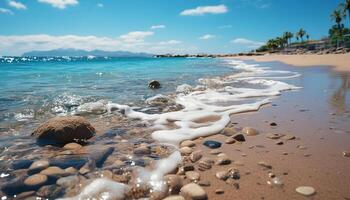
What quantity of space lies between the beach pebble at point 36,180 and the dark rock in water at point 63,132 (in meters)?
1.46

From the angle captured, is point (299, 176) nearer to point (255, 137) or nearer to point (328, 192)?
point (328, 192)

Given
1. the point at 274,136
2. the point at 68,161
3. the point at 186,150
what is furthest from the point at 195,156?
the point at 68,161

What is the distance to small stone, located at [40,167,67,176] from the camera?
128 inches

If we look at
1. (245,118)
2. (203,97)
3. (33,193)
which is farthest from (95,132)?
(203,97)

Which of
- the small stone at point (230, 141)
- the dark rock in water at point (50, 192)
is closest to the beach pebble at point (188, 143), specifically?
the small stone at point (230, 141)

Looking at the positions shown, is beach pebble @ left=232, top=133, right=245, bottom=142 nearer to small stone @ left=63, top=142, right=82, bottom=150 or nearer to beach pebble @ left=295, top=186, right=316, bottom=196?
beach pebble @ left=295, top=186, right=316, bottom=196

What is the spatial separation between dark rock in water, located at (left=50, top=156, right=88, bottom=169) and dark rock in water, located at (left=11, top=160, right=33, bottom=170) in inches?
11.3

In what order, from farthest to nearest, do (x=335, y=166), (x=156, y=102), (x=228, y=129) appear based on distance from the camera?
(x=156, y=102) → (x=228, y=129) → (x=335, y=166)

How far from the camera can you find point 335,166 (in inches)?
129

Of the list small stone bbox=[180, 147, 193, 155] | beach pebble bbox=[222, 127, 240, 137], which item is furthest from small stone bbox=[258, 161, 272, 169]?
beach pebble bbox=[222, 127, 240, 137]

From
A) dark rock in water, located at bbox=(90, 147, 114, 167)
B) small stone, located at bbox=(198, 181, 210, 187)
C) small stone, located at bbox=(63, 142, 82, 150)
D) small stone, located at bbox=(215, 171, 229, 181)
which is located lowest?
small stone, located at bbox=(198, 181, 210, 187)

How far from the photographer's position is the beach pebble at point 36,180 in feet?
9.93

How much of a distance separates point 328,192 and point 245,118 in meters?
3.26

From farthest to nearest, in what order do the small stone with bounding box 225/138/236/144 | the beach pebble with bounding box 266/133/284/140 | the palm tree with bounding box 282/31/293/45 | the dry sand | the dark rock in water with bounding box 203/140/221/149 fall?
the palm tree with bounding box 282/31/293/45 < the dry sand < the beach pebble with bounding box 266/133/284/140 < the small stone with bounding box 225/138/236/144 < the dark rock in water with bounding box 203/140/221/149
